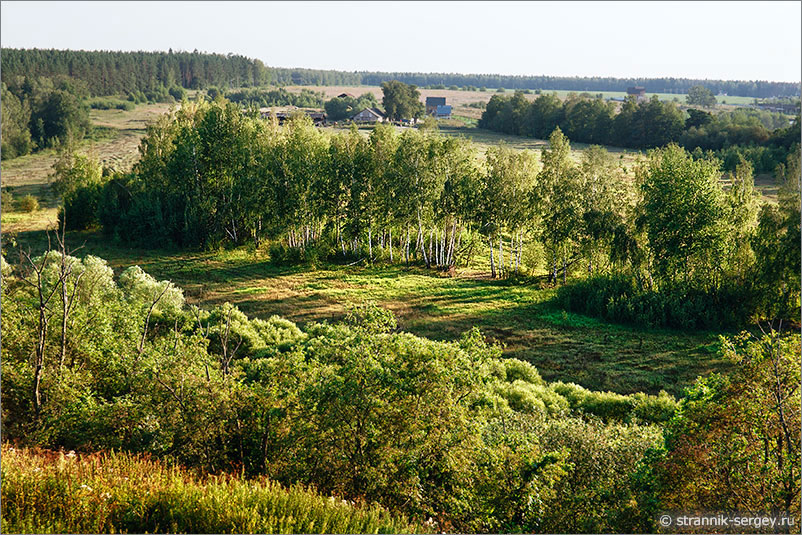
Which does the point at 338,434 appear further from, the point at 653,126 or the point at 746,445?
the point at 653,126

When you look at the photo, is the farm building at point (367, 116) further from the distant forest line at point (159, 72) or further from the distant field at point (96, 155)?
the distant field at point (96, 155)

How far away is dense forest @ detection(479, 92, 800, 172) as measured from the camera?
196ft

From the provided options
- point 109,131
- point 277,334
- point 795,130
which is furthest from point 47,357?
point 109,131

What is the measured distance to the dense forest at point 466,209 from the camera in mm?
25625

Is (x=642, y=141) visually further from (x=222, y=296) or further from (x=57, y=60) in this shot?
(x=57, y=60)

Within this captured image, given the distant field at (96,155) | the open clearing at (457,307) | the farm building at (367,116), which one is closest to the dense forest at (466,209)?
the open clearing at (457,307)

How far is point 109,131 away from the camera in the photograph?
90.1 meters

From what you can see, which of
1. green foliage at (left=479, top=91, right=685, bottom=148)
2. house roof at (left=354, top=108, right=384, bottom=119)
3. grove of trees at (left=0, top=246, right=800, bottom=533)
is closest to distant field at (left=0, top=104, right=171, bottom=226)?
house roof at (left=354, top=108, right=384, bottom=119)

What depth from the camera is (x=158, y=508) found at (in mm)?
7906

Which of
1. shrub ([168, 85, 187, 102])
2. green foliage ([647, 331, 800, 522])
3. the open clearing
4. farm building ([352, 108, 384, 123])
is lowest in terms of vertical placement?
the open clearing

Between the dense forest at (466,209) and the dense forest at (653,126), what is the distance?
90.2 feet

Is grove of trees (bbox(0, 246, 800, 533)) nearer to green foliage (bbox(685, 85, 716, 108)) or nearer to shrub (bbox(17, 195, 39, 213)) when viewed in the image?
shrub (bbox(17, 195, 39, 213))

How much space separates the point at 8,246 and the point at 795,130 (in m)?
69.2

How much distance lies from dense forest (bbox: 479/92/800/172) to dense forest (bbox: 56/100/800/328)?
27.5m
